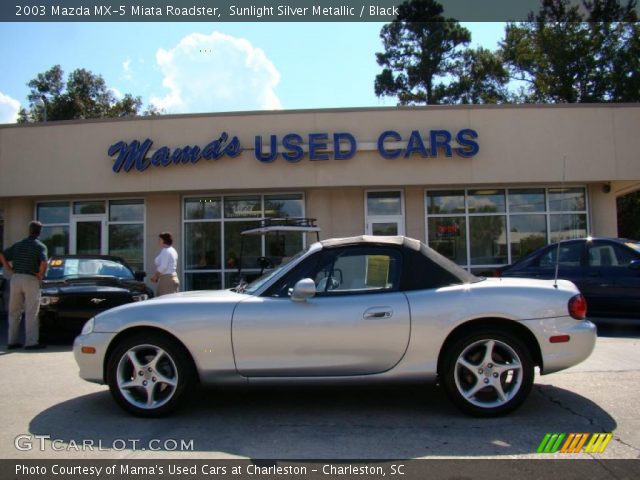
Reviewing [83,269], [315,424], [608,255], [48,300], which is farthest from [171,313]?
[608,255]

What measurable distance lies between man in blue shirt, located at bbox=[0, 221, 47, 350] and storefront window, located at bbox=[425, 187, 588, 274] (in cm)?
891

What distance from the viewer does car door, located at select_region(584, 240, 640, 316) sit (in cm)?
837

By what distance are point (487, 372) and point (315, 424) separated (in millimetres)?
1426

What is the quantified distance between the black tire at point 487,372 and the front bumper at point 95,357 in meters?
2.78

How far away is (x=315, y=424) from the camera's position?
423 cm

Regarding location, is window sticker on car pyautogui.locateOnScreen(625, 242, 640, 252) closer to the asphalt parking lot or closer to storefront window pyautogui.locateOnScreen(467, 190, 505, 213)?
the asphalt parking lot

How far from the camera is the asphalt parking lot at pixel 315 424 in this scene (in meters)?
3.69

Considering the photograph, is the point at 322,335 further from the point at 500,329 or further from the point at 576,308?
the point at 576,308

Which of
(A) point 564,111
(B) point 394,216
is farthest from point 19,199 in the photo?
(A) point 564,111

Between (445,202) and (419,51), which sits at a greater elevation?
(419,51)

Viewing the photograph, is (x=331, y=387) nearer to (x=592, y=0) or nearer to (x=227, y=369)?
(x=227, y=369)

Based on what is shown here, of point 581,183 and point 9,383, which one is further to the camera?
point 581,183

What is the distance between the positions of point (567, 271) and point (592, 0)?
2798cm

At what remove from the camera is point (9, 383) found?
5.74 m
